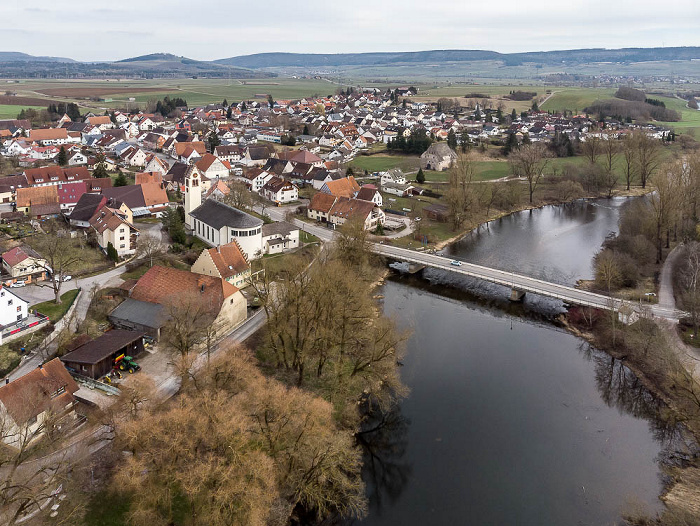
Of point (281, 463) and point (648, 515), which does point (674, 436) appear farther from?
point (281, 463)

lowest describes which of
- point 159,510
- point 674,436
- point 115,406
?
point 674,436

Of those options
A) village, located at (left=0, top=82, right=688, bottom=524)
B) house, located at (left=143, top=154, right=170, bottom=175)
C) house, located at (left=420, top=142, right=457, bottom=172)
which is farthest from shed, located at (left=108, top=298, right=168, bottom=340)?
house, located at (left=420, top=142, right=457, bottom=172)

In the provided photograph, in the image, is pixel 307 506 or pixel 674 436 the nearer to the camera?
pixel 307 506

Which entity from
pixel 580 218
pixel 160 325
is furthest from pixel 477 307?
pixel 580 218

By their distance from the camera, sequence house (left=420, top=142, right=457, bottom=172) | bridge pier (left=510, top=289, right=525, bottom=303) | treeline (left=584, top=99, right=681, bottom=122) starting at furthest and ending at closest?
treeline (left=584, top=99, right=681, bottom=122) → house (left=420, top=142, right=457, bottom=172) → bridge pier (left=510, top=289, right=525, bottom=303)

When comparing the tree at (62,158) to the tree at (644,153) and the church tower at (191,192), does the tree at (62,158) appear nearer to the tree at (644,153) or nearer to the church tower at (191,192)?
the church tower at (191,192)

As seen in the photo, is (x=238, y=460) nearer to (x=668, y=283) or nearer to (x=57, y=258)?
(x=57, y=258)

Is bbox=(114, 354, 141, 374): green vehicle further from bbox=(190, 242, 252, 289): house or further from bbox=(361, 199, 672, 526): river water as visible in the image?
bbox=(361, 199, 672, 526): river water
